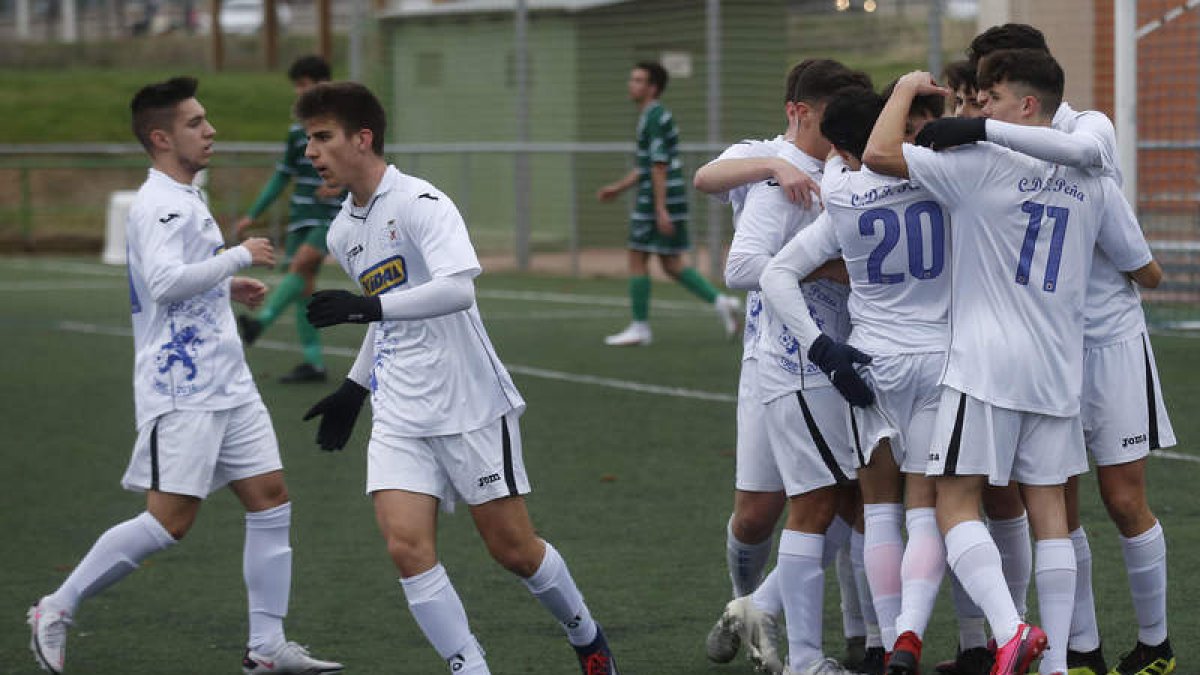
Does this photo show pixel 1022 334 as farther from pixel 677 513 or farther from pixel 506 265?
pixel 506 265

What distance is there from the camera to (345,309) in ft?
16.7

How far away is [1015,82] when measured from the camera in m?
5.17

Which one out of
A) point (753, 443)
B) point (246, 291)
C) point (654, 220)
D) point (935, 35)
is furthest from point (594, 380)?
point (753, 443)

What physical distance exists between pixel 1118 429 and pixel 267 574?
2621mm

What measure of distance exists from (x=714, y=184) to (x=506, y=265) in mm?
17493

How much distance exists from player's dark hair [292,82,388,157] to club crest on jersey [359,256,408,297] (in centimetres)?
34

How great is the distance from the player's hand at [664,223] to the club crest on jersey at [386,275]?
914 cm

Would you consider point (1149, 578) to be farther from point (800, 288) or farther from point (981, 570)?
point (800, 288)

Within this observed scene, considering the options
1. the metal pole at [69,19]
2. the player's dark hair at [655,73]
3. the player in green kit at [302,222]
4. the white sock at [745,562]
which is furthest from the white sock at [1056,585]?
the metal pole at [69,19]

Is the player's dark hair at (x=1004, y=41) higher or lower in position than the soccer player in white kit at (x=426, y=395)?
higher

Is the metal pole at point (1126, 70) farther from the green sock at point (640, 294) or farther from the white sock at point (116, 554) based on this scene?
the white sock at point (116, 554)

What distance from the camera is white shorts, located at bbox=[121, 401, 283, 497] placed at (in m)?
6.11

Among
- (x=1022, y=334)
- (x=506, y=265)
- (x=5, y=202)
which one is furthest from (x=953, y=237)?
(x=5, y=202)

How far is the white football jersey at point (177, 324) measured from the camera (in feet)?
20.2
